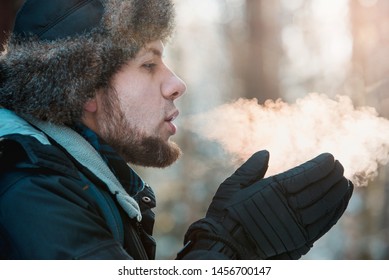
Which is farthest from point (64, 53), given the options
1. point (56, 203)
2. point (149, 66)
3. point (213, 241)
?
point (213, 241)

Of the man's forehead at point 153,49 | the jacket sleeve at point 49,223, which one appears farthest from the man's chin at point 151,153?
the jacket sleeve at point 49,223

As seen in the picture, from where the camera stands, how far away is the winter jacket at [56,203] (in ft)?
3.78

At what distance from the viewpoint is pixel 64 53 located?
1477mm

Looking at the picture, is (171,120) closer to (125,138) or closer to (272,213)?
(125,138)

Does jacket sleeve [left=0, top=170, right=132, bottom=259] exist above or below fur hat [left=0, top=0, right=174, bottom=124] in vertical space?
below

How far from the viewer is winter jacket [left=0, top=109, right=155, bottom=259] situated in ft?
3.78

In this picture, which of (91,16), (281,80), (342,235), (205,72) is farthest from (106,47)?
(342,235)

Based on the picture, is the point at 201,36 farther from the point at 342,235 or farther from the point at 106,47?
the point at 106,47

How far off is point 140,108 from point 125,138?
0.30ft

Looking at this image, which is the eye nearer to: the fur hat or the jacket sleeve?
the fur hat

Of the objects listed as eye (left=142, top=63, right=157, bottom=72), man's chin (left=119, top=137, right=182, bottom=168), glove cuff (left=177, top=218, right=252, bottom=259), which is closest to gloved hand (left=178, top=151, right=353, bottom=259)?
glove cuff (left=177, top=218, right=252, bottom=259)

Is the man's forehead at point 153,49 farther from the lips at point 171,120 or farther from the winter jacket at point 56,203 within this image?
the winter jacket at point 56,203

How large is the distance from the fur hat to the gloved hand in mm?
444

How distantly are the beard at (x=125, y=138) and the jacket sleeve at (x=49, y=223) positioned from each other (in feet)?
1.15
